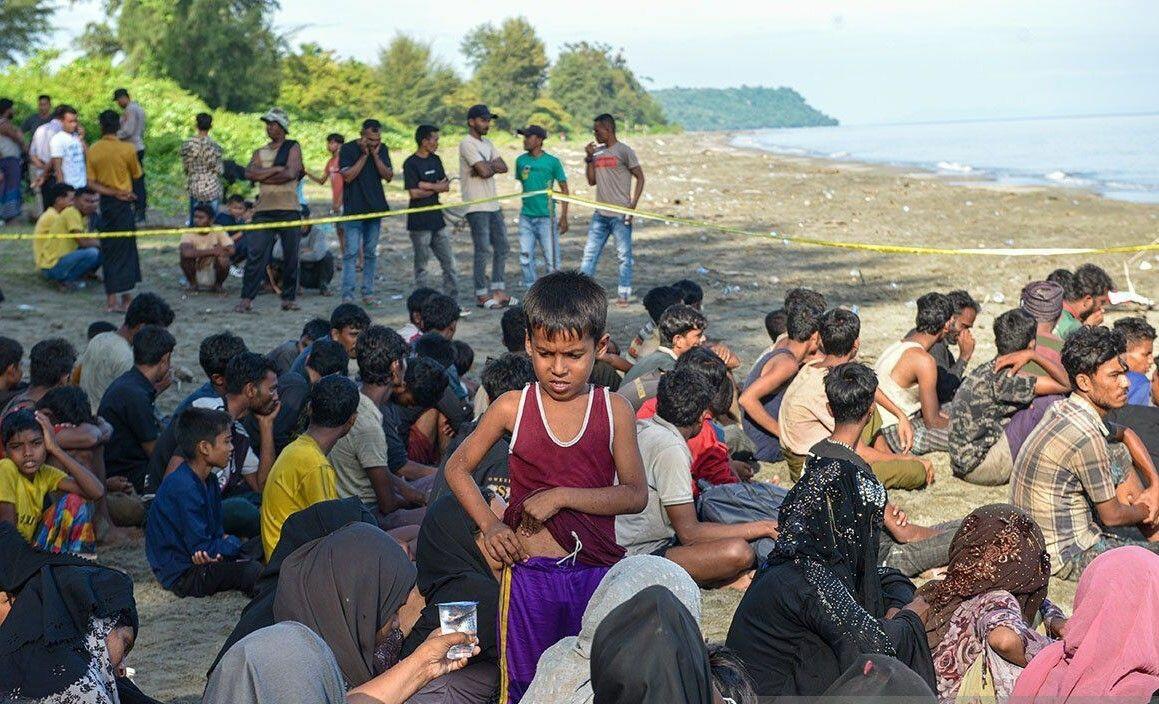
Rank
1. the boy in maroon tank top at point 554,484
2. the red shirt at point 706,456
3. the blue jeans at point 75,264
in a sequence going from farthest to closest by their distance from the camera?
the blue jeans at point 75,264, the red shirt at point 706,456, the boy in maroon tank top at point 554,484

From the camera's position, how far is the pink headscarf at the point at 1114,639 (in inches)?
137

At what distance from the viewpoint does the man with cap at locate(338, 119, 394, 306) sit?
12.5m

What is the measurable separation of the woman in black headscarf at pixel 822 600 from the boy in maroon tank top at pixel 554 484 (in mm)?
568

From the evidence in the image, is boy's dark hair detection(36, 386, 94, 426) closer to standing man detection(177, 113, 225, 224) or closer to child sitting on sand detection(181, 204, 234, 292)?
child sitting on sand detection(181, 204, 234, 292)

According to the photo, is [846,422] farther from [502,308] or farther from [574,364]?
[502,308]

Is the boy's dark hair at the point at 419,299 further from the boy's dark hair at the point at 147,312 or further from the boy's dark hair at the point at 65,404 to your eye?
the boy's dark hair at the point at 65,404

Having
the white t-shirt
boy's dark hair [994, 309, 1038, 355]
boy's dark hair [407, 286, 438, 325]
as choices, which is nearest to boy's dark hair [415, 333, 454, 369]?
boy's dark hair [407, 286, 438, 325]

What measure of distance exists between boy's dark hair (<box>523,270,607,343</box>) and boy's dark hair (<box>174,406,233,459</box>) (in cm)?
263

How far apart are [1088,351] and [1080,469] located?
56cm

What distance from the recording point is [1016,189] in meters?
27.7

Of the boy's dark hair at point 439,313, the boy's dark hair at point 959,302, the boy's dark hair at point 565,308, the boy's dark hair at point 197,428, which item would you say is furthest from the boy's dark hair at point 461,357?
the boy's dark hair at point 565,308

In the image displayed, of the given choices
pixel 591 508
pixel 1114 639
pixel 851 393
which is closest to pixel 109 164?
pixel 851 393

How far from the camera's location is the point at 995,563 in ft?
14.2

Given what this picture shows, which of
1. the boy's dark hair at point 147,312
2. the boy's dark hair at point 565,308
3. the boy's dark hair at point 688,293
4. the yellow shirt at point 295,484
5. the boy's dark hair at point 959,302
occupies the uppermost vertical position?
the boy's dark hair at point 565,308
